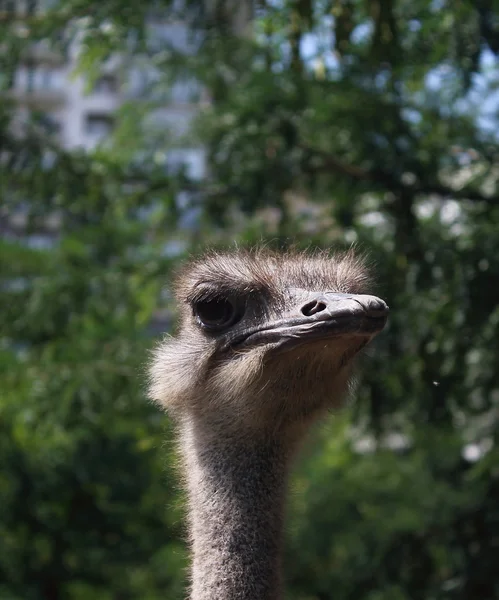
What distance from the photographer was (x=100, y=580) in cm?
757

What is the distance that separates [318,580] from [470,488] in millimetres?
2375

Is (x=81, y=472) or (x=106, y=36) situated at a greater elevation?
(x=106, y=36)

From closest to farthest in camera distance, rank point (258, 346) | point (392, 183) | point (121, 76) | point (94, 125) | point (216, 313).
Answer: point (258, 346), point (216, 313), point (392, 183), point (121, 76), point (94, 125)

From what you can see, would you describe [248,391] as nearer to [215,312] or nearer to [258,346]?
[258,346]

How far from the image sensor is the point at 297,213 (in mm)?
5938

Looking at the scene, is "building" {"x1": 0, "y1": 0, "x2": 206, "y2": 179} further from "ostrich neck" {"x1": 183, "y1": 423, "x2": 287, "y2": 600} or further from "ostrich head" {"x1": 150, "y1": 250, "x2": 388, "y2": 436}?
"ostrich neck" {"x1": 183, "y1": 423, "x2": 287, "y2": 600}

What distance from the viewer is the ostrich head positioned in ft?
7.58

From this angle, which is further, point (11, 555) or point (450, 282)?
point (11, 555)

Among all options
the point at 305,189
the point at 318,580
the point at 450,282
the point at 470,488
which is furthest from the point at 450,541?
the point at 318,580

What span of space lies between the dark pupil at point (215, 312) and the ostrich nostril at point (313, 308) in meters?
0.26

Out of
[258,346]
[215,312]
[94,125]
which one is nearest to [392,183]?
[215,312]

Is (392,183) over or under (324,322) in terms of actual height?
over

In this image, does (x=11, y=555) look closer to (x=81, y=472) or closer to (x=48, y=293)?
(x=81, y=472)

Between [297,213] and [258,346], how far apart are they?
3654 mm
